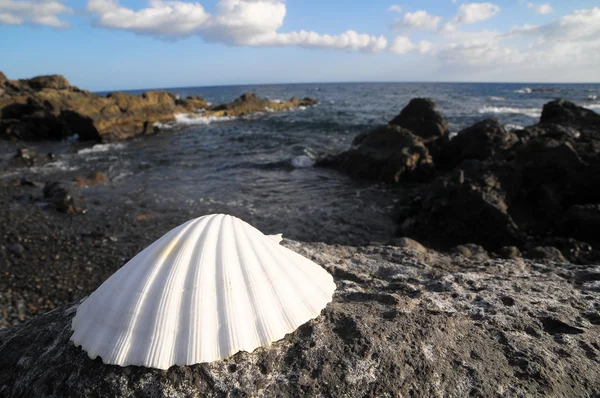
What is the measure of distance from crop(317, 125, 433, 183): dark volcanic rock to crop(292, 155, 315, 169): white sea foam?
4.87 feet

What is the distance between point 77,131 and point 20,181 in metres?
12.7

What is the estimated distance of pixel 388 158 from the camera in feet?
41.4

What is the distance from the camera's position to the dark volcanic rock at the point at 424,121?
15398 millimetres

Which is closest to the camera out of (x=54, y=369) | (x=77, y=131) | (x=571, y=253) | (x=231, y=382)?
(x=231, y=382)

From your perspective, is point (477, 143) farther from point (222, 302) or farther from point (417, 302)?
point (222, 302)

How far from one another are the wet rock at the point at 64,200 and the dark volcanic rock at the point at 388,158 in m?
8.56

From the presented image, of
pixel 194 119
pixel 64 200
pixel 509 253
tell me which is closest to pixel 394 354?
pixel 509 253

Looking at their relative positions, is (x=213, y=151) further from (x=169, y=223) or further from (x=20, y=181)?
(x=169, y=223)

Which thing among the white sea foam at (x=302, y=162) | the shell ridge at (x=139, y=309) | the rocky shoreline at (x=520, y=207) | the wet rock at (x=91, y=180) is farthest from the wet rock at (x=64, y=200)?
the shell ridge at (x=139, y=309)

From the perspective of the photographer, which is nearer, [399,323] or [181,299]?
[181,299]

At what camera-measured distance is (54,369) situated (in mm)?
1787

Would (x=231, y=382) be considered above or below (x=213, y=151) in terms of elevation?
above

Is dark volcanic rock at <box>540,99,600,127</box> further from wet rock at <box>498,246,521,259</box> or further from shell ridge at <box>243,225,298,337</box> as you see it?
shell ridge at <box>243,225,298,337</box>

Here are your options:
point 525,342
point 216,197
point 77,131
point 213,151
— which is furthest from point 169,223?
point 77,131
